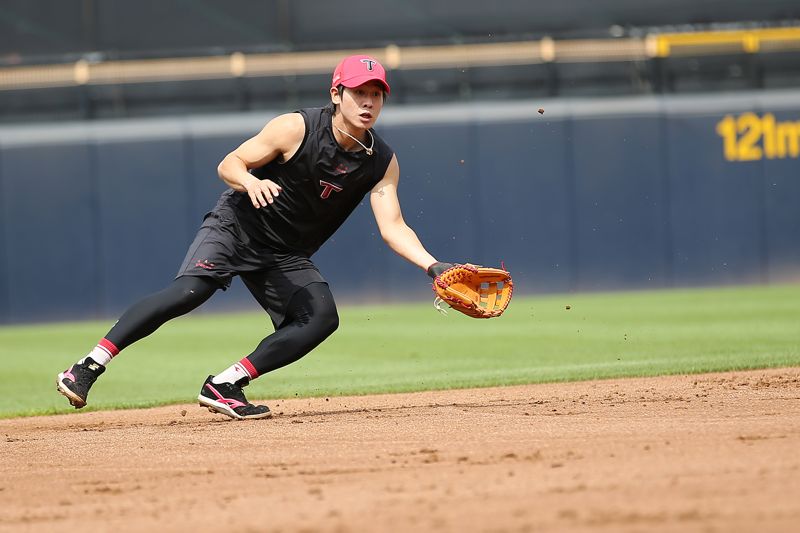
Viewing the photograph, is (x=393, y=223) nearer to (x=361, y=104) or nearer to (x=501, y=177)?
(x=361, y=104)

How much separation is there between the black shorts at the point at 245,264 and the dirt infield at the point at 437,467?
0.62 meters

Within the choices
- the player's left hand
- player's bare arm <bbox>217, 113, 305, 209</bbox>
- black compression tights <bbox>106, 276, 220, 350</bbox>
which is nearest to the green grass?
black compression tights <bbox>106, 276, 220, 350</bbox>

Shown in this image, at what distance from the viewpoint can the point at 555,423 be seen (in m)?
5.12

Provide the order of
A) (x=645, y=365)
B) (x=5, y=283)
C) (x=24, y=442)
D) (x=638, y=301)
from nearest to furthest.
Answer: (x=24, y=442) → (x=645, y=365) → (x=638, y=301) → (x=5, y=283)

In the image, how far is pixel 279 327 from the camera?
5758 mm

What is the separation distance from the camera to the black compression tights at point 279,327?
539cm

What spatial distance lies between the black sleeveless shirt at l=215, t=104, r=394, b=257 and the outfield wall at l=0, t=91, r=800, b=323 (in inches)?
417

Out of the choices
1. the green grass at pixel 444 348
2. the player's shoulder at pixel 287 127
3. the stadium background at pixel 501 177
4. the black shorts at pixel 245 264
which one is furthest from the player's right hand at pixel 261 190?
the stadium background at pixel 501 177

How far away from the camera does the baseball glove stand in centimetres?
521

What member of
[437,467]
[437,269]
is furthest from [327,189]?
[437,467]

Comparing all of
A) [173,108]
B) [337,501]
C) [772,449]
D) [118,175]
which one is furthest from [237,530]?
[173,108]

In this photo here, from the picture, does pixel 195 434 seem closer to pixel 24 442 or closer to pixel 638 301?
pixel 24 442

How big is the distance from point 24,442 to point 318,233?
1659mm

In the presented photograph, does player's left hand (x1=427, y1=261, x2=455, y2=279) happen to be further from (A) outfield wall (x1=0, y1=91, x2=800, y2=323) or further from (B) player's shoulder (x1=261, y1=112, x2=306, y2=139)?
(A) outfield wall (x1=0, y1=91, x2=800, y2=323)
